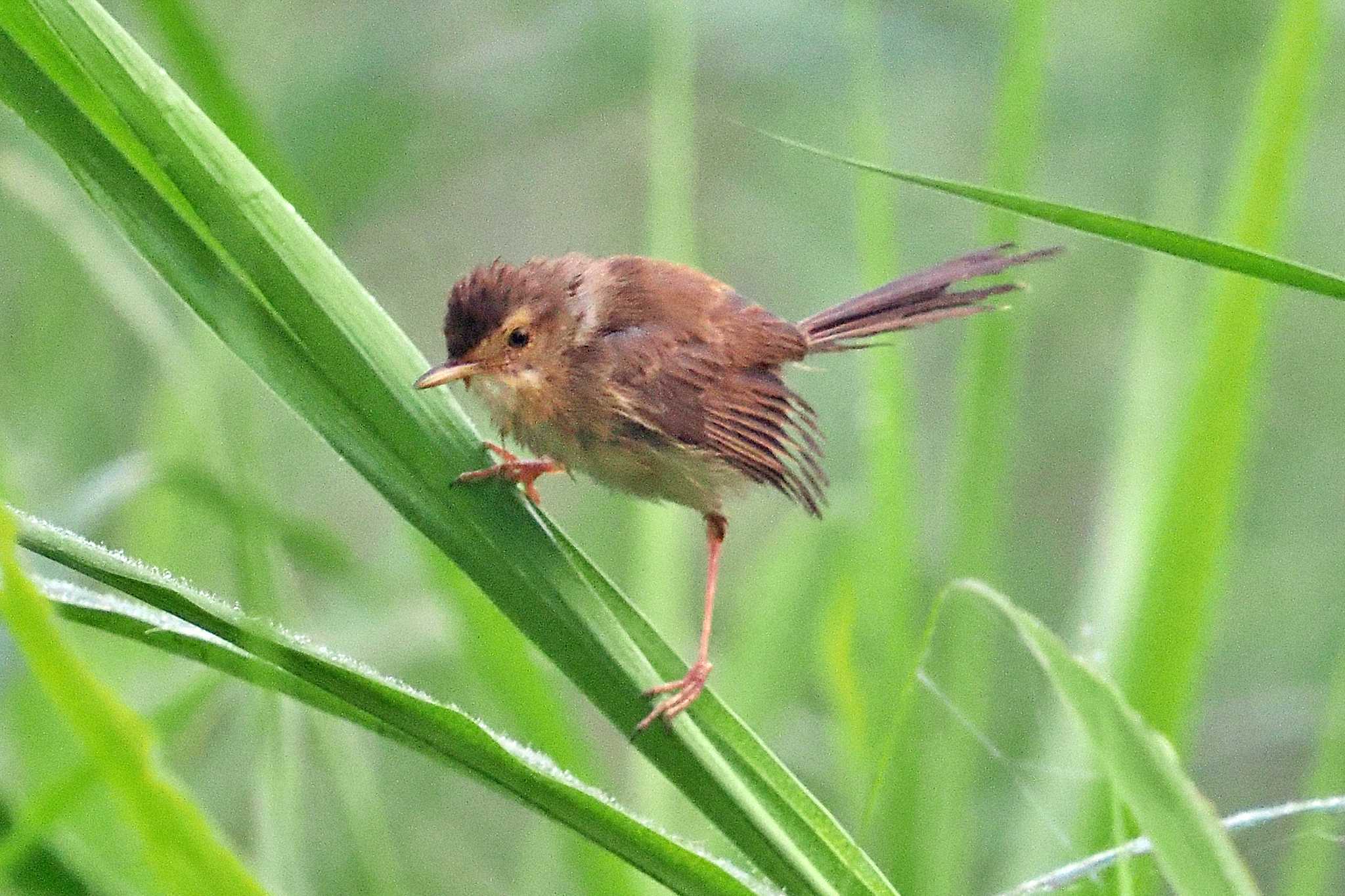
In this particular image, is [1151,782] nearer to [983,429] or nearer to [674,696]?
[674,696]

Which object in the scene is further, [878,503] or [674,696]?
[878,503]

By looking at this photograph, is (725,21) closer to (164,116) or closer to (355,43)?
(355,43)

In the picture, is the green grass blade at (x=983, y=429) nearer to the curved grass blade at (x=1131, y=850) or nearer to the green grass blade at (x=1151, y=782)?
the curved grass blade at (x=1131, y=850)

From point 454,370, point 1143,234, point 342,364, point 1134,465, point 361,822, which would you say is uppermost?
point 1143,234

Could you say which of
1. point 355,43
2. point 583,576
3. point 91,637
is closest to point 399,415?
point 583,576

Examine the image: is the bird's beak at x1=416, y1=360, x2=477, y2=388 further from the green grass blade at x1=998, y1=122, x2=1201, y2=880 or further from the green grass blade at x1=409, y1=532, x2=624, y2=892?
the green grass blade at x1=998, y1=122, x2=1201, y2=880

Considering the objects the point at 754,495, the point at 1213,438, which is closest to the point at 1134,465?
the point at 1213,438

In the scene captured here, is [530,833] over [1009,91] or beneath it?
beneath

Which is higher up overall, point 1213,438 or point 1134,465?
point 1213,438
